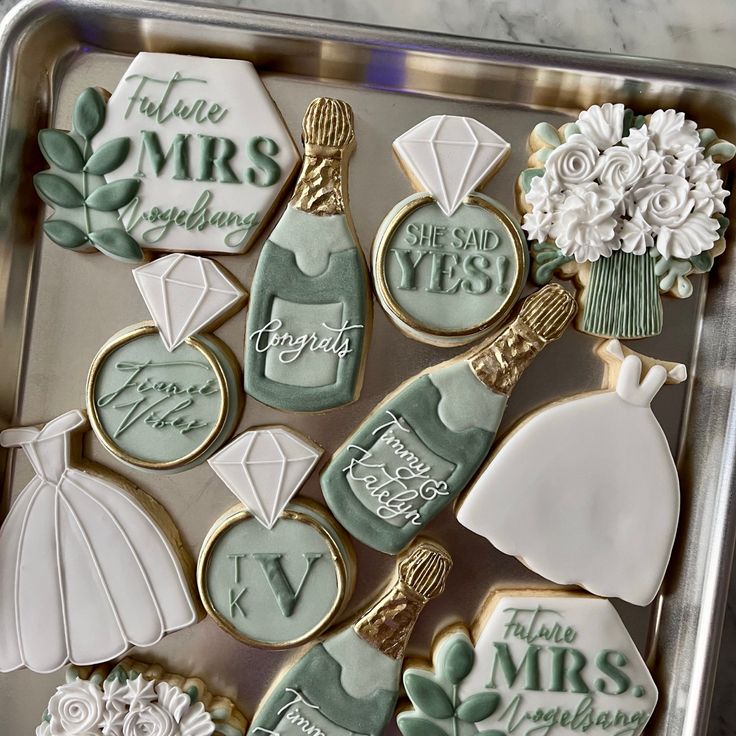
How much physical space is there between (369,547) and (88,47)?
58 cm

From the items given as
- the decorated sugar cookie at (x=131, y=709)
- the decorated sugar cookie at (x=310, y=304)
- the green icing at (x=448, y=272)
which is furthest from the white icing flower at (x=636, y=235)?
the decorated sugar cookie at (x=131, y=709)

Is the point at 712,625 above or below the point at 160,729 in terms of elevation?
above

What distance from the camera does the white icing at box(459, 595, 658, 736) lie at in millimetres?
691

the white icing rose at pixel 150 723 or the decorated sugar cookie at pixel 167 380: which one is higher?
the decorated sugar cookie at pixel 167 380

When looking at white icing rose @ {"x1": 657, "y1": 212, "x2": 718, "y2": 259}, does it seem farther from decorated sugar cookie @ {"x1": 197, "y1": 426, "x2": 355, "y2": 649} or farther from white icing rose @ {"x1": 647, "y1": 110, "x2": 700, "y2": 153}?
decorated sugar cookie @ {"x1": 197, "y1": 426, "x2": 355, "y2": 649}

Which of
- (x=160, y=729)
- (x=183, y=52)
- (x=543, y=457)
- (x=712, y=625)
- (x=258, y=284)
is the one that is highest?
(x=183, y=52)

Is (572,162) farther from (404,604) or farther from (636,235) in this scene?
(404,604)

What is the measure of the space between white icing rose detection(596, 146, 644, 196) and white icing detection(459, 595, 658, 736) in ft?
1.33

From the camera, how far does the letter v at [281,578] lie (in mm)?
683

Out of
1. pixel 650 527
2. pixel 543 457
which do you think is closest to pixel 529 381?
pixel 543 457

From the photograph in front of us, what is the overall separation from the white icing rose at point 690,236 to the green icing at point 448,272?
147mm

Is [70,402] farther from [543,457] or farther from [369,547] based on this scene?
[543,457]

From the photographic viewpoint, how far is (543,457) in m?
0.68

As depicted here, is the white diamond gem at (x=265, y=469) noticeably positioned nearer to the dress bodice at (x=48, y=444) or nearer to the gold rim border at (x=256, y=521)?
the gold rim border at (x=256, y=521)
